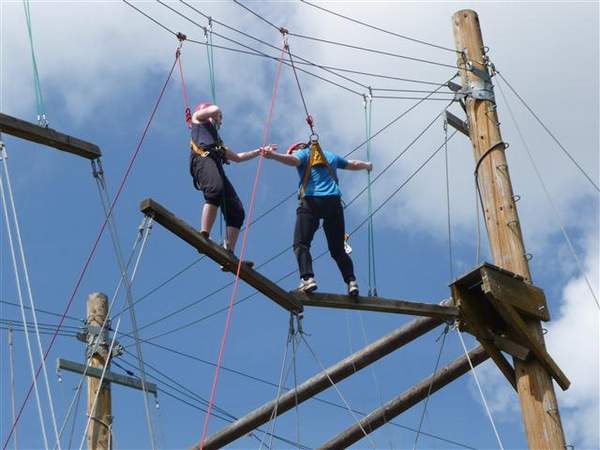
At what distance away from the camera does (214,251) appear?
30.6ft

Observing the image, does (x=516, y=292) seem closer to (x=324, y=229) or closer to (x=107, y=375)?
(x=324, y=229)

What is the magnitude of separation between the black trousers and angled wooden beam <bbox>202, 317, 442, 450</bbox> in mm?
1395

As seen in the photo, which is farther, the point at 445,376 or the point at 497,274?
the point at 445,376

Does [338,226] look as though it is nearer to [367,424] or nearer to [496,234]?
[496,234]

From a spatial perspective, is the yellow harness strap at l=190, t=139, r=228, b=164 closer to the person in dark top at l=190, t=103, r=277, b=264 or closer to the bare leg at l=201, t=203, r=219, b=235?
the person in dark top at l=190, t=103, r=277, b=264

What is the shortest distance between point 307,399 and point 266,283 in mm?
2864

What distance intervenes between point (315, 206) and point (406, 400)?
3118 mm

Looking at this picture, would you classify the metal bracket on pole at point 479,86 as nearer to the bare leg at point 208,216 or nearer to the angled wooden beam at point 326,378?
the angled wooden beam at point 326,378

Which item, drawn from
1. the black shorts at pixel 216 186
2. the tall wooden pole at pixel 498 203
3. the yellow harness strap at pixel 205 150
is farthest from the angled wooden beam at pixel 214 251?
the tall wooden pole at pixel 498 203

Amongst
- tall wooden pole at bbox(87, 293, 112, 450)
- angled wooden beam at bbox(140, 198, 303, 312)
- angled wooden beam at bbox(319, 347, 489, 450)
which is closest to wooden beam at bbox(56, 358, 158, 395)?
tall wooden pole at bbox(87, 293, 112, 450)

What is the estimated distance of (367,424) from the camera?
12.6 m

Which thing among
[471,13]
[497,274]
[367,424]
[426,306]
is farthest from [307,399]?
[471,13]

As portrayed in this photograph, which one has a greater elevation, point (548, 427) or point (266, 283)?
point (266, 283)

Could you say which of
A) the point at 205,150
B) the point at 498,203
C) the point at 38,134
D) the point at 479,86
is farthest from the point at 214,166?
the point at 479,86
